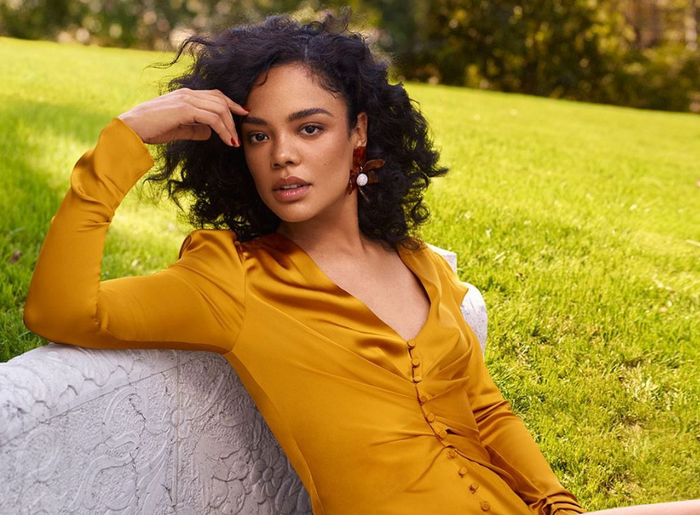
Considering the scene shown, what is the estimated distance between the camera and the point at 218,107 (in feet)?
6.98

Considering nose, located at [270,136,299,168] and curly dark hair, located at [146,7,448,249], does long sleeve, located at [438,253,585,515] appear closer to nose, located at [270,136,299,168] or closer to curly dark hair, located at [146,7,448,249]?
curly dark hair, located at [146,7,448,249]

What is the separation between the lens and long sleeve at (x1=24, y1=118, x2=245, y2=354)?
1.86 meters

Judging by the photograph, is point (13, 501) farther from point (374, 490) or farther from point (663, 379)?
point (663, 379)

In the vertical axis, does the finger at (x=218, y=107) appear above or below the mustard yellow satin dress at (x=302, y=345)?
above

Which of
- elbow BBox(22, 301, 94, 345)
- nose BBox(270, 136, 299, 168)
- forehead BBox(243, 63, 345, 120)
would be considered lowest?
elbow BBox(22, 301, 94, 345)

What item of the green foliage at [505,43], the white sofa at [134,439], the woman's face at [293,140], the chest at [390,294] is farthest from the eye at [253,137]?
the green foliage at [505,43]

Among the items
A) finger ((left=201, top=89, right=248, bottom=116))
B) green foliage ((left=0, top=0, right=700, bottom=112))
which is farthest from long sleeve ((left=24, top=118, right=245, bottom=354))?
green foliage ((left=0, top=0, right=700, bottom=112))

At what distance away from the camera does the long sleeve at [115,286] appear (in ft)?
6.10

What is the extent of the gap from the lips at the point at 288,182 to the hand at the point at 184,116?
15cm

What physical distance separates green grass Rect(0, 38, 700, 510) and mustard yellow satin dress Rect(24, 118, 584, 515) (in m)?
1.04

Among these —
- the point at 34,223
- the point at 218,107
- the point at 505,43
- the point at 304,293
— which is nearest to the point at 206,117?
the point at 218,107

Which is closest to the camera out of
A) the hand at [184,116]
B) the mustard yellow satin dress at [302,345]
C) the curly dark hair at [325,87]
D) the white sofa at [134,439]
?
the white sofa at [134,439]

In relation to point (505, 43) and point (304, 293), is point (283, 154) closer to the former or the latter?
point (304, 293)

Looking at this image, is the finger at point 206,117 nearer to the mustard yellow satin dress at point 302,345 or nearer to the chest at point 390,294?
the mustard yellow satin dress at point 302,345
